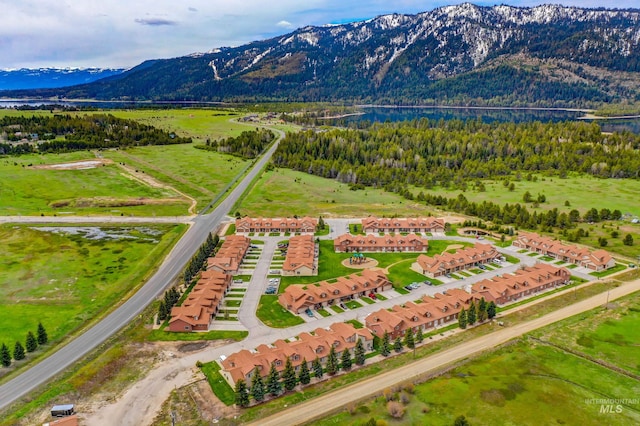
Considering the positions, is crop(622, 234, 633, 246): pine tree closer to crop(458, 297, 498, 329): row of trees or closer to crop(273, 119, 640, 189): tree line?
crop(458, 297, 498, 329): row of trees

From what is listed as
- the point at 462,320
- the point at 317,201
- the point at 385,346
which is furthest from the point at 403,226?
the point at 385,346

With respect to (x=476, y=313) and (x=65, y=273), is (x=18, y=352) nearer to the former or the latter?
(x=65, y=273)

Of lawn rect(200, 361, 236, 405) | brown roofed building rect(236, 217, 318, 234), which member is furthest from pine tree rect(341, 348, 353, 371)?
brown roofed building rect(236, 217, 318, 234)

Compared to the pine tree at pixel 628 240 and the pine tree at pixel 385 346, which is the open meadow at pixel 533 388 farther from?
the pine tree at pixel 628 240

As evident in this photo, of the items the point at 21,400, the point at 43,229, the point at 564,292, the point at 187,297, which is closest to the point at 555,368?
the point at 564,292

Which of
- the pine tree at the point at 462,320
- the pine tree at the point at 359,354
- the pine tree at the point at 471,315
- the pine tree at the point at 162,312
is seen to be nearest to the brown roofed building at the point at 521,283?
the pine tree at the point at 471,315

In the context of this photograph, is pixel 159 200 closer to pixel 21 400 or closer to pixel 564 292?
pixel 21 400

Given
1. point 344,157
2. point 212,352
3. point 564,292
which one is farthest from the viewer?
point 344,157
